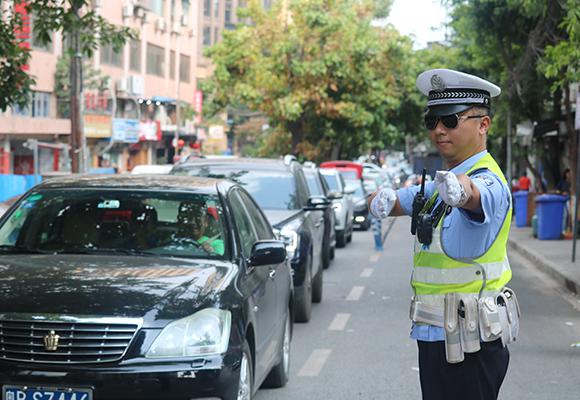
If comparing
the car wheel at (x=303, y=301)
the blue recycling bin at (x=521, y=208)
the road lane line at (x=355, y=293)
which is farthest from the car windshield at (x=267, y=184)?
the blue recycling bin at (x=521, y=208)

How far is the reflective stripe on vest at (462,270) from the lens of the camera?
395 cm

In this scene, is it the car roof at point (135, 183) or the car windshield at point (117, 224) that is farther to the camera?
the car roof at point (135, 183)

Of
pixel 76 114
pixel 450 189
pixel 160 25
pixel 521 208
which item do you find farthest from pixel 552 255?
pixel 160 25

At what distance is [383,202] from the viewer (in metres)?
4.11

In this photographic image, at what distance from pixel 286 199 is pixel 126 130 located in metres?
39.8

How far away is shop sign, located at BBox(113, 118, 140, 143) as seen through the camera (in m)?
50.2

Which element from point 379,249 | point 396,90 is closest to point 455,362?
point 379,249

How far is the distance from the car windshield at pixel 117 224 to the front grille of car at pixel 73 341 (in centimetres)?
120

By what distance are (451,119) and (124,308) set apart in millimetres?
2341

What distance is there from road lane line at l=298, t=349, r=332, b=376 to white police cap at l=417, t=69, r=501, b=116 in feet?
16.3

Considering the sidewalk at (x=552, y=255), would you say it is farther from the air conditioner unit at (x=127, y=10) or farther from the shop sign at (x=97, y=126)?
the air conditioner unit at (x=127, y=10)

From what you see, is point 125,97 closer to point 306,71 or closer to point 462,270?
point 306,71

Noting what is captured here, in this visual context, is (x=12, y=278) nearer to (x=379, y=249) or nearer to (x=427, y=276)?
(x=427, y=276)

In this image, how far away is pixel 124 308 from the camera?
5.69m
